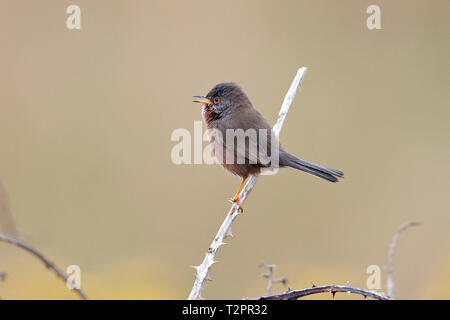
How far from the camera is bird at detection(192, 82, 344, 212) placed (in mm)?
4590

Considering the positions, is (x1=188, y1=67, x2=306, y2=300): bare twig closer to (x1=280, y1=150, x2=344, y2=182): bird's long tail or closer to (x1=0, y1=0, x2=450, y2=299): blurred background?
(x1=280, y1=150, x2=344, y2=182): bird's long tail

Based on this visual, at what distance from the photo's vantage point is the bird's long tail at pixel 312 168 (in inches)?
175

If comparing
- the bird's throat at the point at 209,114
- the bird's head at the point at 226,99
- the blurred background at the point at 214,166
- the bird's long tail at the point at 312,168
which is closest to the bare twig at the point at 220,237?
the bird's long tail at the point at 312,168

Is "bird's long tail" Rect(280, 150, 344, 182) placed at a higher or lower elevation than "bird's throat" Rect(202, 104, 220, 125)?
lower

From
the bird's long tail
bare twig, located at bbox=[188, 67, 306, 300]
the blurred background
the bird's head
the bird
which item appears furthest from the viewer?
the blurred background

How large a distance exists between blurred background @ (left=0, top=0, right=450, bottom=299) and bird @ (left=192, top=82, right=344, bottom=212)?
108 cm

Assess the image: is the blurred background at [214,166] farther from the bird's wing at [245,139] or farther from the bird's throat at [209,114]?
the bird's throat at [209,114]

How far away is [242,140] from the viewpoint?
470 cm

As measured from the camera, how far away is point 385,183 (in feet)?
23.4

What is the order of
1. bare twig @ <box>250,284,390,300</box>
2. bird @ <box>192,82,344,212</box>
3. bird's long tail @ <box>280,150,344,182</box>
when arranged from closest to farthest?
bare twig @ <box>250,284,390,300</box> → bird's long tail @ <box>280,150,344,182</box> → bird @ <box>192,82,344,212</box>

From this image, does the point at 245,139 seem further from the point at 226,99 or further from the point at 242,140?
the point at 226,99

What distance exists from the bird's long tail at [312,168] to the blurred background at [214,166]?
0.95 meters

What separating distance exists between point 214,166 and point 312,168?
2.98 meters

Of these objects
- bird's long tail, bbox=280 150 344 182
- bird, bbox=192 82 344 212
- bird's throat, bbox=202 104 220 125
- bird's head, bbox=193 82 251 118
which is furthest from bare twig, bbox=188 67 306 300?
bird's throat, bbox=202 104 220 125
